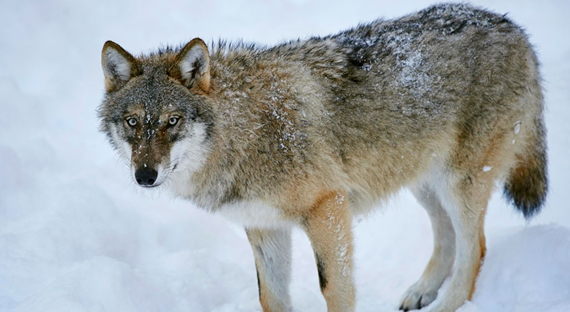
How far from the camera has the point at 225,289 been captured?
471 centimetres

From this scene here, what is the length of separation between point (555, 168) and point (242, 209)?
422cm

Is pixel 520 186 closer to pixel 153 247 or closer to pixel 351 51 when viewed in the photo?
pixel 351 51

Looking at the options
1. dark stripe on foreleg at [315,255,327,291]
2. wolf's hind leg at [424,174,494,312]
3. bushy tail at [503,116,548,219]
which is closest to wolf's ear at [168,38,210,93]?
dark stripe on foreleg at [315,255,327,291]

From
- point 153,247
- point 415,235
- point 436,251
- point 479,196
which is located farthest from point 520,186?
Result: point 153,247

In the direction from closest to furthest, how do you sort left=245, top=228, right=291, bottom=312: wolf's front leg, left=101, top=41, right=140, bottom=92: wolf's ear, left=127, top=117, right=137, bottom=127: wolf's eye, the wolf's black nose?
the wolf's black nose < left=127, top=117, right=137, bottom=127: wolf's eye < left=101, top=41, right=140, bottom=92: wolf's ear < left=245, top=228, right=291, bottom=312: wolf's front leg

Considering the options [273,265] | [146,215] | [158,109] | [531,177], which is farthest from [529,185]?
[146,215]

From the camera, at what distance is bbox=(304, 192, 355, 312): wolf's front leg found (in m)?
3.65

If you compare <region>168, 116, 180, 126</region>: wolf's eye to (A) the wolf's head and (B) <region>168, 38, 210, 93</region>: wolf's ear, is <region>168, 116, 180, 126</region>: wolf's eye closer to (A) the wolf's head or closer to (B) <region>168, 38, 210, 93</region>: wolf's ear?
(A) the wolf's head

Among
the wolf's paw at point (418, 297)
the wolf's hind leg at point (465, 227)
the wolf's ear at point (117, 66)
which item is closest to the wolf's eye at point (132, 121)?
the wolf's ear at point (117, 66)

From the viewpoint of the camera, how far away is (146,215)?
18.3 feet

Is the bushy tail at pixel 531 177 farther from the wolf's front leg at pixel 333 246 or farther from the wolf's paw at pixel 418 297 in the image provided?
the wolf's front leg at pixel 333 246

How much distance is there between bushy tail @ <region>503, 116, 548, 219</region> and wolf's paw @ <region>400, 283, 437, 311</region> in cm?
111

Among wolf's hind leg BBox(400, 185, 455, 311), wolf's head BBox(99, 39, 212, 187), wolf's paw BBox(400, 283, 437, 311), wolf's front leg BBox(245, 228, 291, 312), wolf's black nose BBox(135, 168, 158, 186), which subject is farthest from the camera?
wolf's hind leg BBox(400, 185, 455, 311)

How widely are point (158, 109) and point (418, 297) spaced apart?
297 cm
